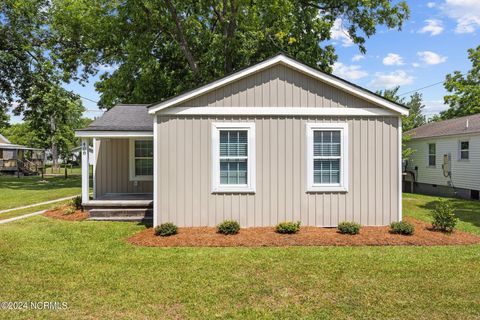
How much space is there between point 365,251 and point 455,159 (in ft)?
47.0

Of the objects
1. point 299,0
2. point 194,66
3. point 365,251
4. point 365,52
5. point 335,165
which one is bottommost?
point 365,251

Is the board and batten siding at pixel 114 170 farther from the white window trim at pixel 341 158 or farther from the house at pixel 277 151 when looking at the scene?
the white window trim at pixel 341 158

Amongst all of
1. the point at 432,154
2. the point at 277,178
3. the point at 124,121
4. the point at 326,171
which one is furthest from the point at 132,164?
the point at 432,154

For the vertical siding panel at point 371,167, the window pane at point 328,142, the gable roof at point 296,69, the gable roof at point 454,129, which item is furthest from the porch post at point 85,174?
the gable roof at point 454,129

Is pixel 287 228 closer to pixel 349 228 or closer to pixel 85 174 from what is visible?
pixel 349 228

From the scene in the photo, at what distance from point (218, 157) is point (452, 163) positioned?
15.3 meters

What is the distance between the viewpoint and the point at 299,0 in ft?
65.7

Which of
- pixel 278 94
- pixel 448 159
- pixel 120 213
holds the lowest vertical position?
pixel 120 213

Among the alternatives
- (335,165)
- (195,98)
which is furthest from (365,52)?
(195,98)

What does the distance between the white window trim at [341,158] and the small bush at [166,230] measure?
3.52 m

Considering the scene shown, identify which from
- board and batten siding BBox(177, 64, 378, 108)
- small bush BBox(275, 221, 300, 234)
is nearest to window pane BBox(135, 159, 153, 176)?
board and batten siding BBox(177, 64, 378, 108)

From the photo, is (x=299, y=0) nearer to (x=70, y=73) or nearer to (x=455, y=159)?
(x=455, y=159)

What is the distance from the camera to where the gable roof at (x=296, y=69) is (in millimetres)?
8812

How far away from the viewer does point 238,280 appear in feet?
18.3
